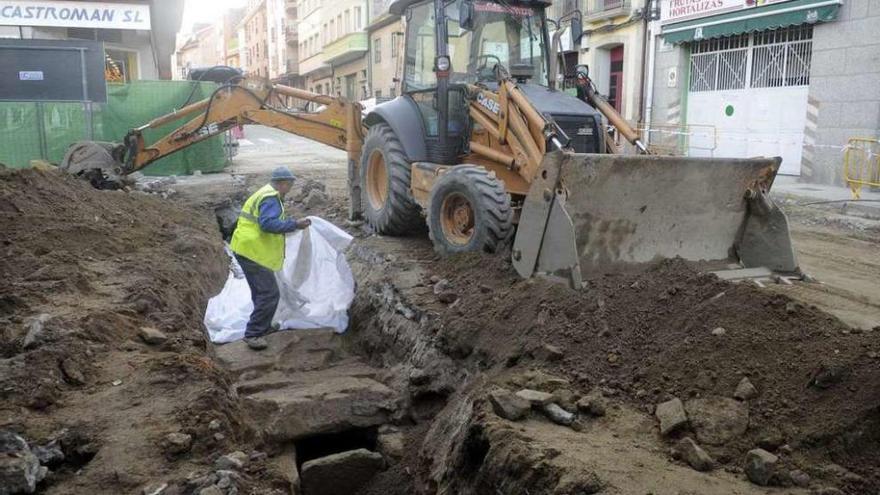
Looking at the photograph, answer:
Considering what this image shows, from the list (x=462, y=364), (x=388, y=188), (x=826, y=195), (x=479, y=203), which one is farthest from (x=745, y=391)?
(x=826, y=195)

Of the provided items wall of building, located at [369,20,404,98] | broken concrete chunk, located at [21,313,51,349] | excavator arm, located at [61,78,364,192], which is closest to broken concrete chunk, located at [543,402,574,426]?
broken concrete chunk, located at [21,313,51,349]

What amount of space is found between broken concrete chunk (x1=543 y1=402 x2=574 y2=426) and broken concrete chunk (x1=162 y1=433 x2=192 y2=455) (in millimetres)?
1855

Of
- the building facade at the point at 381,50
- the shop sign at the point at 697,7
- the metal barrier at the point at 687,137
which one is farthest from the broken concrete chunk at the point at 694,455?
the building facade at the point at 381,50

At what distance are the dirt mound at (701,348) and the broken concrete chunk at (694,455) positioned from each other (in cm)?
12

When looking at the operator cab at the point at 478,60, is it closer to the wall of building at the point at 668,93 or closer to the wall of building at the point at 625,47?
the wall of building at the point at 668,93

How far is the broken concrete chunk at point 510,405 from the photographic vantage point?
152 inches

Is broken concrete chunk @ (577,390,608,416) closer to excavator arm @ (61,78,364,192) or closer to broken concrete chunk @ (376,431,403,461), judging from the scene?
broken concrete chunk @ (376,431,403,461)

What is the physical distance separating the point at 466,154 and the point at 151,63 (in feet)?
60.3

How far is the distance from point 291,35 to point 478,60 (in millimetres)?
57562

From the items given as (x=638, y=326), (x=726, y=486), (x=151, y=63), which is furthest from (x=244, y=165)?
(x=726, y=486)

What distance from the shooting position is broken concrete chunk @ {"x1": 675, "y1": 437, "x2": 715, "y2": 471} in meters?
3.34

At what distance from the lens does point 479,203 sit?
631cm

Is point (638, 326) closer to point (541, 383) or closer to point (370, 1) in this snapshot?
point (541, 383)

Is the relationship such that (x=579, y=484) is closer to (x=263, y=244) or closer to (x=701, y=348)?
(x=701, y=348)
